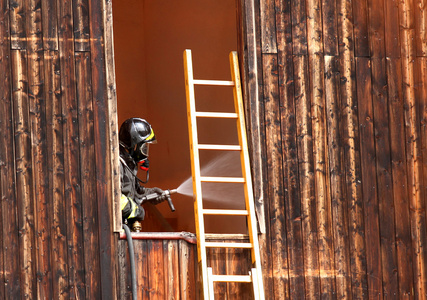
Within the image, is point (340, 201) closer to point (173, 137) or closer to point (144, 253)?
point (144, 253)

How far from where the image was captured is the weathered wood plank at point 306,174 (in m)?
7.82

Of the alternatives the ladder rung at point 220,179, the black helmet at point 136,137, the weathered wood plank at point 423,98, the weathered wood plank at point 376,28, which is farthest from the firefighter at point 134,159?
the weathered wood plank at point 423,98

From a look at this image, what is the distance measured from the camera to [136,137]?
27.8ft

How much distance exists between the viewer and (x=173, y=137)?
35.0 ft

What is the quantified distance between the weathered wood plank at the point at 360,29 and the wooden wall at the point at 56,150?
2245 mm

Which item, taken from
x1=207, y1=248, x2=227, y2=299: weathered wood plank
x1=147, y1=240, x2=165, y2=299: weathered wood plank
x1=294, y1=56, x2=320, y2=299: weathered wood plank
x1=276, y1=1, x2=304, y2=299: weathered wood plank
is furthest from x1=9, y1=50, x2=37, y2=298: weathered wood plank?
x1=294, y1=56, x2=320, y2=299: weathered wood plank

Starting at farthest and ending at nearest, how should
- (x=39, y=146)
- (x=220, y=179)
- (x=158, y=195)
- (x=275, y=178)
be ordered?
(x=158, y=195) < (x=275, y=178) < (x=220, y=179) < (x=39, y=146)

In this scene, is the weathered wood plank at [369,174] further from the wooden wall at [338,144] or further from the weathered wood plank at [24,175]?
the weathered wood plank at [24,175]

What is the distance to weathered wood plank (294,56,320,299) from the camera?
7820 mm

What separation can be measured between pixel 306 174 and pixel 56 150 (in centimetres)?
219

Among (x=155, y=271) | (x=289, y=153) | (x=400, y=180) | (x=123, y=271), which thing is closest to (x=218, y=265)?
(x=155, y=271)

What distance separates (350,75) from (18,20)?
298 centimetres

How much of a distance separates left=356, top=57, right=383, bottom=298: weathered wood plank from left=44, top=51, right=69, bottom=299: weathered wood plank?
2.66 m

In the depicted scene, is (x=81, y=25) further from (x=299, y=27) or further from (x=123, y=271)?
(x=123, y=271)
